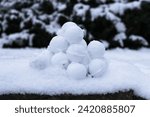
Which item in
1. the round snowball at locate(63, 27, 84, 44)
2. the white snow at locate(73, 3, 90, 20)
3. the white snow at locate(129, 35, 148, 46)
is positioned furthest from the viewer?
the white snow at locate(73, 3, 90, 20)

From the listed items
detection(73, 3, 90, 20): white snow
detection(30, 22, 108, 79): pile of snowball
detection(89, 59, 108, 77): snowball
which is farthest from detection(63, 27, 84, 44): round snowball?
detection(73, 3, 90, 20): white snow

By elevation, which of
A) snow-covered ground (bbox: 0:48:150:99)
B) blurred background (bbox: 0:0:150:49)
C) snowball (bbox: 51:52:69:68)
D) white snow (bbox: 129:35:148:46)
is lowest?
snow-covered ground (bbox: 0:48:150:99)

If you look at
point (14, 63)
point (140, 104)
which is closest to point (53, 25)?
point (14, 63)

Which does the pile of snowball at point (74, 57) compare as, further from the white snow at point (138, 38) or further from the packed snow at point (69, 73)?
the white snow at point (138, 38)

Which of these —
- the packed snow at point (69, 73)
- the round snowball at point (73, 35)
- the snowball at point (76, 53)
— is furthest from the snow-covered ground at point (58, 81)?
the round snowball at point (73, 35)

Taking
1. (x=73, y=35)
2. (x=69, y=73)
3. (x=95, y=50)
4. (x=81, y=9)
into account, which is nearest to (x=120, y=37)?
(x=81, y=9)

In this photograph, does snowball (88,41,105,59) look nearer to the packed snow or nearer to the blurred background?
the packed snow
